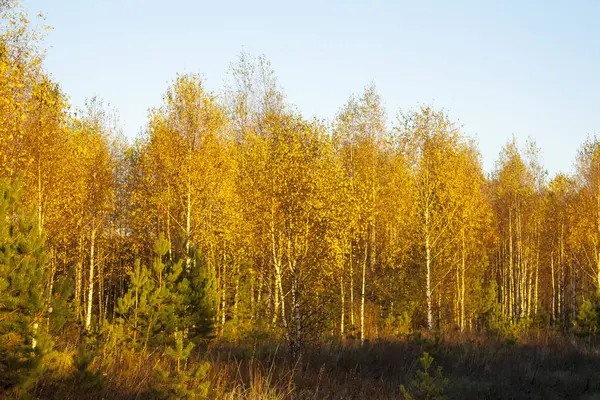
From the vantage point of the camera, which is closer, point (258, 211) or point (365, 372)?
point (365, 372)

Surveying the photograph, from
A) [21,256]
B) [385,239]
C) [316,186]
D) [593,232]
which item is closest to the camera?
[21,256]

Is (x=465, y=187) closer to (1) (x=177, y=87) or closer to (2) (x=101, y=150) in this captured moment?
(1) (x=177, y=87)

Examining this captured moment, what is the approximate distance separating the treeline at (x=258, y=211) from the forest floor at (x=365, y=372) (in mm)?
1251

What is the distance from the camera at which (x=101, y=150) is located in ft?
84.8

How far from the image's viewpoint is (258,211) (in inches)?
634

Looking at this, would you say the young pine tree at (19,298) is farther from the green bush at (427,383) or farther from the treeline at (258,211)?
the green bush at (427,383)

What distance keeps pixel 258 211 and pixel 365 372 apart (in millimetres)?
5817

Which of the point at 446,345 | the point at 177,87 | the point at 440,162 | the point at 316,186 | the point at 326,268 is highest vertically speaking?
the point at 177,87

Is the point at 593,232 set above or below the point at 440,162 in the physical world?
below

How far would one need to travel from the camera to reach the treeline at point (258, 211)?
15008mm

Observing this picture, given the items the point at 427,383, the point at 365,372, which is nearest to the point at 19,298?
the point at 427,383

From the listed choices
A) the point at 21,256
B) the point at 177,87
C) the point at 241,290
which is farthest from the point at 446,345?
the point at 177,87

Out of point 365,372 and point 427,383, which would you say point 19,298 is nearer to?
Result: point 427,383

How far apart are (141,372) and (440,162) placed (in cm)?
1790
